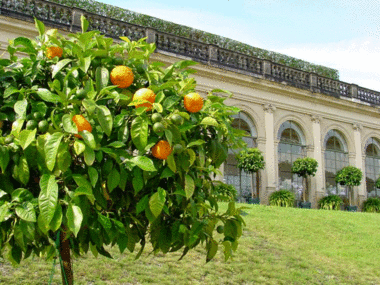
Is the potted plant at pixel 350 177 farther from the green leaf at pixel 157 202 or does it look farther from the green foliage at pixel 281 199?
the green leaf at pixel 157 202

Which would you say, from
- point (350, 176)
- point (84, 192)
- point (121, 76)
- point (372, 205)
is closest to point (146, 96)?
point (121, 76)

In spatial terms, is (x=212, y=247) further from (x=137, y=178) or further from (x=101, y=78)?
(x=101, y=78)

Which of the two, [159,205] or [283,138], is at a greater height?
[283,138]

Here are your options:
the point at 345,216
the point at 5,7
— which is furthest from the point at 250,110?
the point at 5,7

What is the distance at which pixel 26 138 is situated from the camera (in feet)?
5.36

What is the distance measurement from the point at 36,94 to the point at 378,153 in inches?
891

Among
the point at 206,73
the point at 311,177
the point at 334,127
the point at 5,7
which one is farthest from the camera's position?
the point at 334,127

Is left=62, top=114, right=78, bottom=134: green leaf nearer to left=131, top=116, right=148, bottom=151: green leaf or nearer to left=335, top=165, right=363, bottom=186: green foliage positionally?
left=131, top=116, right=148, bottom=151: green leaf

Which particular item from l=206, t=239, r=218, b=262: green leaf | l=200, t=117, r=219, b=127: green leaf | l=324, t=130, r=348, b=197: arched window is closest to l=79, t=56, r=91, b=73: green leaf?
A: l=200, t=117, r=219, b=127: green leaf

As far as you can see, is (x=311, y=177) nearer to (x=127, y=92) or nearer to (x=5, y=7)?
(x=5, y=7)

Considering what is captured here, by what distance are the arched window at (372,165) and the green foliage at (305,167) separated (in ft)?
18.0

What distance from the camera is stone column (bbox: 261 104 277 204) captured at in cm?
1705

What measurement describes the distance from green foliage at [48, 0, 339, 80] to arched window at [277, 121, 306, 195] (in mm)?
4485

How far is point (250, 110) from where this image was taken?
1773cm
